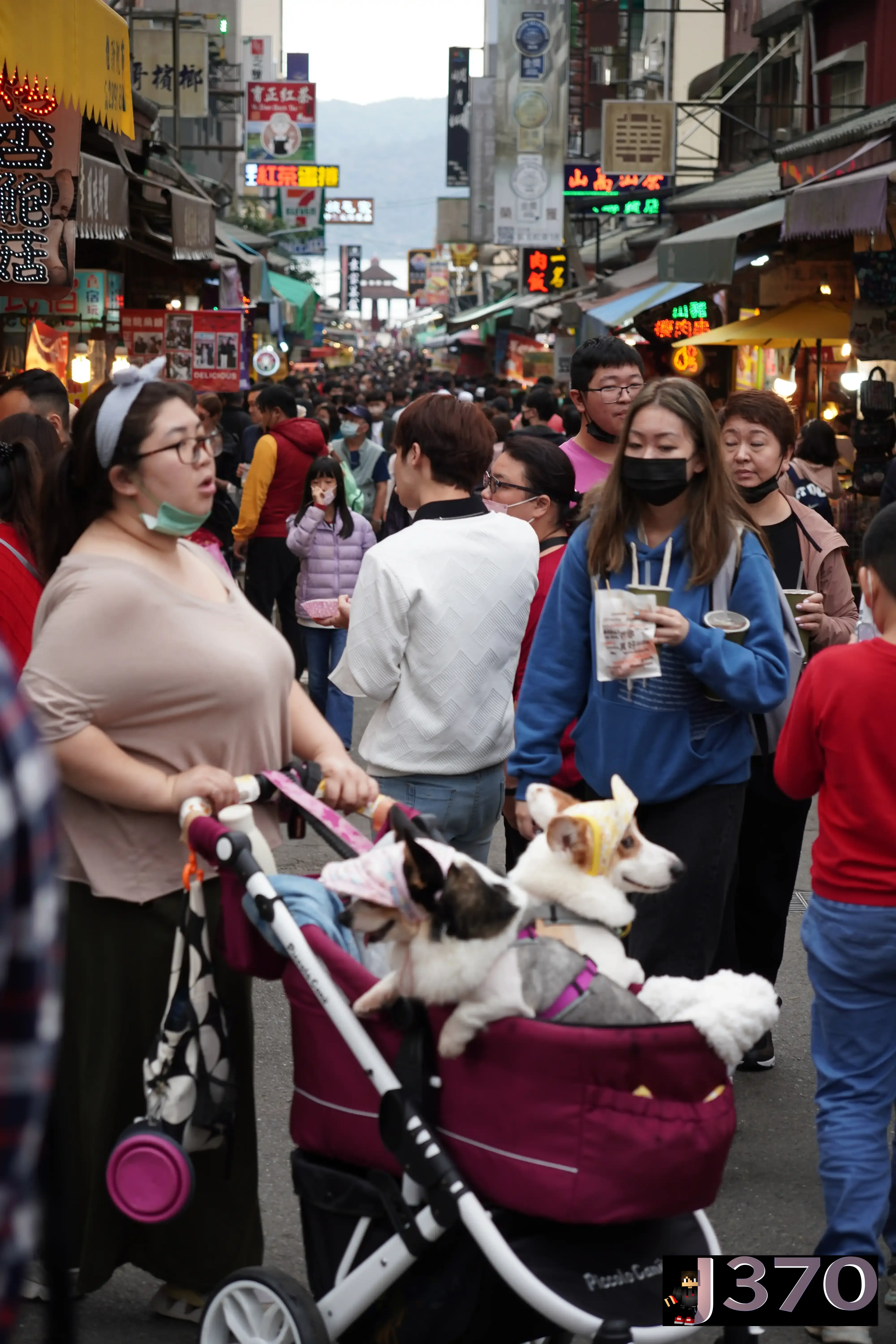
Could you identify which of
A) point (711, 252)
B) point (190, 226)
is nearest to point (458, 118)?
point (711, 252)

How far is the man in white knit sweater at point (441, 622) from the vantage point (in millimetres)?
4129

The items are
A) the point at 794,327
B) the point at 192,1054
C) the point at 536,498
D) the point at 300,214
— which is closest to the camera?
the point at 192,1054

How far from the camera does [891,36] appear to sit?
1755cm

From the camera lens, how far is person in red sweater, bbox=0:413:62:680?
4023 mm

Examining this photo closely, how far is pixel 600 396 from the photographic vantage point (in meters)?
5.55

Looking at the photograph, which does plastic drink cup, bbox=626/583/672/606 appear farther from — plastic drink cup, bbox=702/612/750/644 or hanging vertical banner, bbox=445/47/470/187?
hanging vertical banner, bbox=445/47/470/187

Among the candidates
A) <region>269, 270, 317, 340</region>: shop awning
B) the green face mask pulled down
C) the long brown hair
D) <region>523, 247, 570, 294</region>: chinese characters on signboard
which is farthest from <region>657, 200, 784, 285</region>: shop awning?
<region>269, 270, 317, 340</region>: shop awning

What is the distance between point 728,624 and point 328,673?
19.0 ft

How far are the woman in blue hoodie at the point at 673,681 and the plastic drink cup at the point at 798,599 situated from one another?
22.4 inches

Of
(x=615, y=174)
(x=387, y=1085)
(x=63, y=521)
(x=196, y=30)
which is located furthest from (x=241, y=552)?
(x=196, y=30)

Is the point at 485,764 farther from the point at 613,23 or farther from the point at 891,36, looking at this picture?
the point at 613,23

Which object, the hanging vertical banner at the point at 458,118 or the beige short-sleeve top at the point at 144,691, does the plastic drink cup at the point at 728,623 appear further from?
the hanging vertical banner at the point at 458,118

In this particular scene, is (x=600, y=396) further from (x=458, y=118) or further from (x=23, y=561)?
(x=458, y=118)

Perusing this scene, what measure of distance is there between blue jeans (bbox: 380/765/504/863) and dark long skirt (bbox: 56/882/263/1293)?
96 cm
